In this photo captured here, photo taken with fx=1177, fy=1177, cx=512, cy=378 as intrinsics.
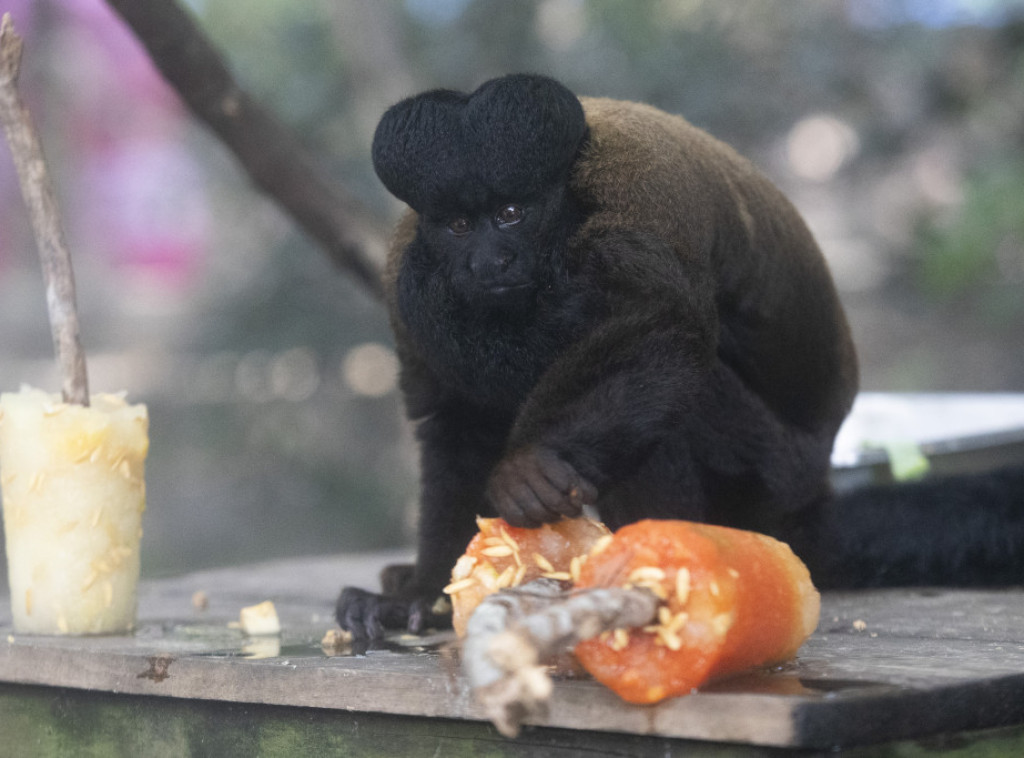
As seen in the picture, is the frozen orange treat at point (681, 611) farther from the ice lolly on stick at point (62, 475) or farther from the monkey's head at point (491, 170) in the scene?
the ice lolly on stick at point (62, 475)

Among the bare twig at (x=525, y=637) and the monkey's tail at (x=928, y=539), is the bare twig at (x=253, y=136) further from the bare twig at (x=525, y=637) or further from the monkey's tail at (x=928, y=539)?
the bare twig at (x=525, y=637)

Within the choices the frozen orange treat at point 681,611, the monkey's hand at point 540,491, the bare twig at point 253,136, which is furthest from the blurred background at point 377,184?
the frozen orange treat at point 681,611

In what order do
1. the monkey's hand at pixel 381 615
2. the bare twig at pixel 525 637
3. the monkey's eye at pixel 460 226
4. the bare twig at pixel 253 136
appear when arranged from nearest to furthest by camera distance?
the bare twig at pixel 525 637 < the monkey's eye at pixel 460 226 < the monkey's hand at pixel 381 615 < the bare twig at pixel 253 136

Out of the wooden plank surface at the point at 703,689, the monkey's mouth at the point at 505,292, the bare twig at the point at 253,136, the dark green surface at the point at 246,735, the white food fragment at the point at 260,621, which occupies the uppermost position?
the bare twig at the point at 253,136

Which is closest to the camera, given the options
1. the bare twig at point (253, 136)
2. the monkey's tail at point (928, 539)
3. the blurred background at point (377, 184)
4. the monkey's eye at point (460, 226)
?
the monkey's eye at point (460, 226)

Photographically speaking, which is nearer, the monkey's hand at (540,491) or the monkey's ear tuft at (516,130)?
the monkey's hand at (540,491)

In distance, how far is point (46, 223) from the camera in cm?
225

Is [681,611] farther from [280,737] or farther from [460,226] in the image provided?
[460,226]

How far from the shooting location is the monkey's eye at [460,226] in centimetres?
193

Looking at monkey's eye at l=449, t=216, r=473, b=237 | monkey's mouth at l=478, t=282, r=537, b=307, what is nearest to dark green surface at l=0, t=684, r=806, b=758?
monkey's mouth at l=478, t=282, r=537, b=307

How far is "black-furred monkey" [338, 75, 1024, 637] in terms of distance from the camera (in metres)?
1.81

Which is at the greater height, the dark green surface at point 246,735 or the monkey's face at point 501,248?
the monkey's face at point 501,248

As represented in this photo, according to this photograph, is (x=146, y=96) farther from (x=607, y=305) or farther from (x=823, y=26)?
(x=607, y=305)

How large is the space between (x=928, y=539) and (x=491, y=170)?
56.5 inches
